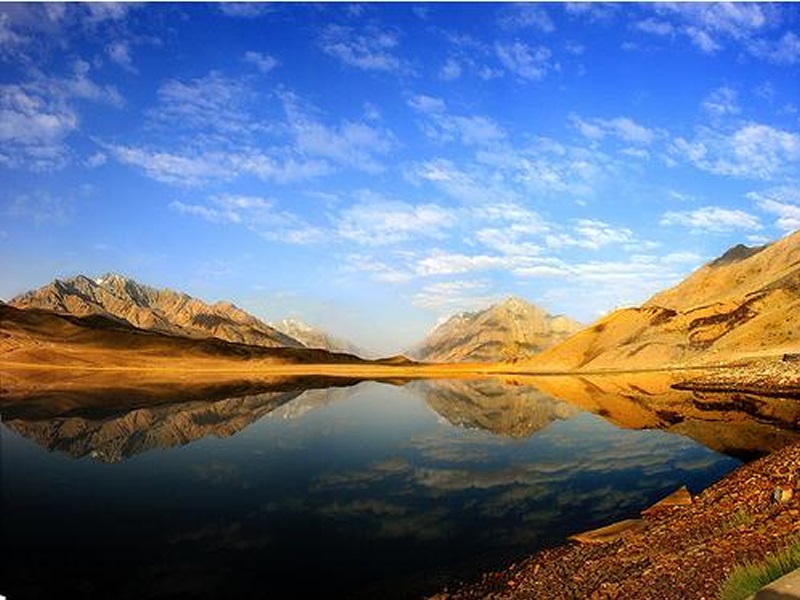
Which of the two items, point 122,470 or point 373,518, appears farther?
point 122,470

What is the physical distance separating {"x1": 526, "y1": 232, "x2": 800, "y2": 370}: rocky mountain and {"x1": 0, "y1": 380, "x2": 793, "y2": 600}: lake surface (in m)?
53.6

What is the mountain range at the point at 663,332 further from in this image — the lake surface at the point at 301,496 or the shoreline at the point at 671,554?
the shoreline at the point at 671,554

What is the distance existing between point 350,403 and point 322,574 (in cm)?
4551

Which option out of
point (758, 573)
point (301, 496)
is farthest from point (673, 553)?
point (301, 496)

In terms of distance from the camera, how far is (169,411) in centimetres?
4762

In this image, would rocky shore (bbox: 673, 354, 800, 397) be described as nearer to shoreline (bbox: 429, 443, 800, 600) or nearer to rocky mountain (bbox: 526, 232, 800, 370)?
rocky mountain (bbox: 526, 232, 800, 370)

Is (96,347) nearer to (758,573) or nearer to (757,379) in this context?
(757,379)

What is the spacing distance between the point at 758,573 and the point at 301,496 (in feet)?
50.7

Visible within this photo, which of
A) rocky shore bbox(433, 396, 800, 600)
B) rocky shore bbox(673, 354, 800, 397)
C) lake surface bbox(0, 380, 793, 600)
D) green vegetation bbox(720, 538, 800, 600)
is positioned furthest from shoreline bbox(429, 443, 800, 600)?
rocky shore bbox(673, 354, 800, 397)

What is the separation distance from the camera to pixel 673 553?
Answer: 12547 millimetres

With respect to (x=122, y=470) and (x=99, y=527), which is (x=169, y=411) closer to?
(x=122, y=470)

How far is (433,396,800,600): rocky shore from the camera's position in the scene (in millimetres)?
11000

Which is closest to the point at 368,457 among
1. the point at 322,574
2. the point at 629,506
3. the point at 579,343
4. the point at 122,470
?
the point at 122,470

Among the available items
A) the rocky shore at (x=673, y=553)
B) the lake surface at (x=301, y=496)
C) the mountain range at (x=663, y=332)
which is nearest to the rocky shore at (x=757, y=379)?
the mountain range at (x=663, y=332)
